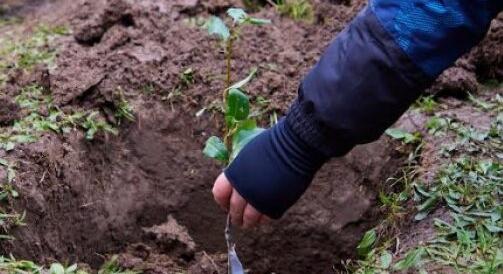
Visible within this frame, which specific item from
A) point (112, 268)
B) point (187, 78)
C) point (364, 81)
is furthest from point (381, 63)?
point (187, 78)

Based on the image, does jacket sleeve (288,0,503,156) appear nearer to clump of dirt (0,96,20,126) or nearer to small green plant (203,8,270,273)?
small green plant (203,8,270,273)

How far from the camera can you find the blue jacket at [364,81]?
1.78 m

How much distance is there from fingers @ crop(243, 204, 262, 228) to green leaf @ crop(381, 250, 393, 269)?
0.42 meters

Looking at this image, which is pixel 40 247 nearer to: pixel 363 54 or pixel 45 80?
pixel 45 80

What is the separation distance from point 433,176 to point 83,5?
1.79 meters

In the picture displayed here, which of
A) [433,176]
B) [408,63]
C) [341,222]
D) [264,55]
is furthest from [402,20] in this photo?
[264,55]

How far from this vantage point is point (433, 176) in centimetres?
260

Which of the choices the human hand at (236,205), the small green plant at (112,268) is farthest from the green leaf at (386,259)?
the small green plant at (112,268)

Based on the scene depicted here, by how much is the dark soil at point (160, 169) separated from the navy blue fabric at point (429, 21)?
3.47ft

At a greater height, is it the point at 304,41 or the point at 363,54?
the point at 363,54

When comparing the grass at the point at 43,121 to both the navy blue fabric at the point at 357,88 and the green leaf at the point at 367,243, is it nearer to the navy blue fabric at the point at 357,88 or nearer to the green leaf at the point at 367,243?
the green leaf at the point at 367,243

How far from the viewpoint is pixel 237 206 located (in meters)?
2.09

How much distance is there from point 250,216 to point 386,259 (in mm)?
466

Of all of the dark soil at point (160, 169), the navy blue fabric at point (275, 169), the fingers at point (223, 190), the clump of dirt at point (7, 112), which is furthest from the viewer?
the clump of dirt at point (7, 112)
